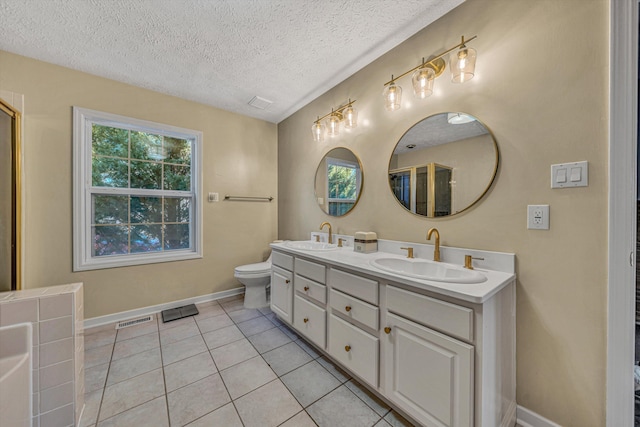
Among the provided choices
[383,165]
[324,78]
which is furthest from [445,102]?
[324,78]

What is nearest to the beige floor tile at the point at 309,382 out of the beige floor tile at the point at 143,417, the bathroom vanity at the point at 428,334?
the bathroom vanity at the point at 428,334

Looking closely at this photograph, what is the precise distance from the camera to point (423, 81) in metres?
1.47

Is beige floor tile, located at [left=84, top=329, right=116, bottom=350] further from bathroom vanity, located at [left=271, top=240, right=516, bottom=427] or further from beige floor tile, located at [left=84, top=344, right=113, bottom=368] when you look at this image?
bathroom vanity, located at [left=271, top=240, right=516, bottom=427]

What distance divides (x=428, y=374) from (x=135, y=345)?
2188 millimetres

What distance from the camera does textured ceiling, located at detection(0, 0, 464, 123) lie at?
4.85 feet

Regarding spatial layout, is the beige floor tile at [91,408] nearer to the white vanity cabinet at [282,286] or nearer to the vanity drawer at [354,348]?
the white vanity cabinet at [282,286]

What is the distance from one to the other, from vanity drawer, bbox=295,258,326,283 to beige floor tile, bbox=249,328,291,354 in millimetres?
608

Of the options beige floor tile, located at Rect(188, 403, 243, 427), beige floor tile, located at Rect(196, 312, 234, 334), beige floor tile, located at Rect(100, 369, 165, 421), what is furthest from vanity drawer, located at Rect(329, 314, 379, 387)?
beige floor tile, located at Rect(196, 312, 234, 334)

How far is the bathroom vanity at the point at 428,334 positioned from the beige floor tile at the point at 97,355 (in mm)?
1604

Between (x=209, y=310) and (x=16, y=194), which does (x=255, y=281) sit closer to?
(x=209, y=310)

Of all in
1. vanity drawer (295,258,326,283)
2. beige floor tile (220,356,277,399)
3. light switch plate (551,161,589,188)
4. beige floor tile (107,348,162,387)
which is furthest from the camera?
vanity drawer (295,258,326,283)

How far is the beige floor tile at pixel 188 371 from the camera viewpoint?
59.9 inches

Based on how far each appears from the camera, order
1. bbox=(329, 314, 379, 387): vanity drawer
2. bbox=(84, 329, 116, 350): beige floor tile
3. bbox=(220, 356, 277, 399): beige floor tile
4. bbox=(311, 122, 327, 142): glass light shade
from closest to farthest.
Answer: bbox=(329, 314, 379, 387): vanity drawer
bbox=(220, 356, 277, 399): beige floor tile
bbox=(84, 329, 116, 350): beige floor tile
bbox=(311, 122, 327, 142): glass light shade

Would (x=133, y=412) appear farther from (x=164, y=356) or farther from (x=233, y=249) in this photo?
(x=233, y=249)
